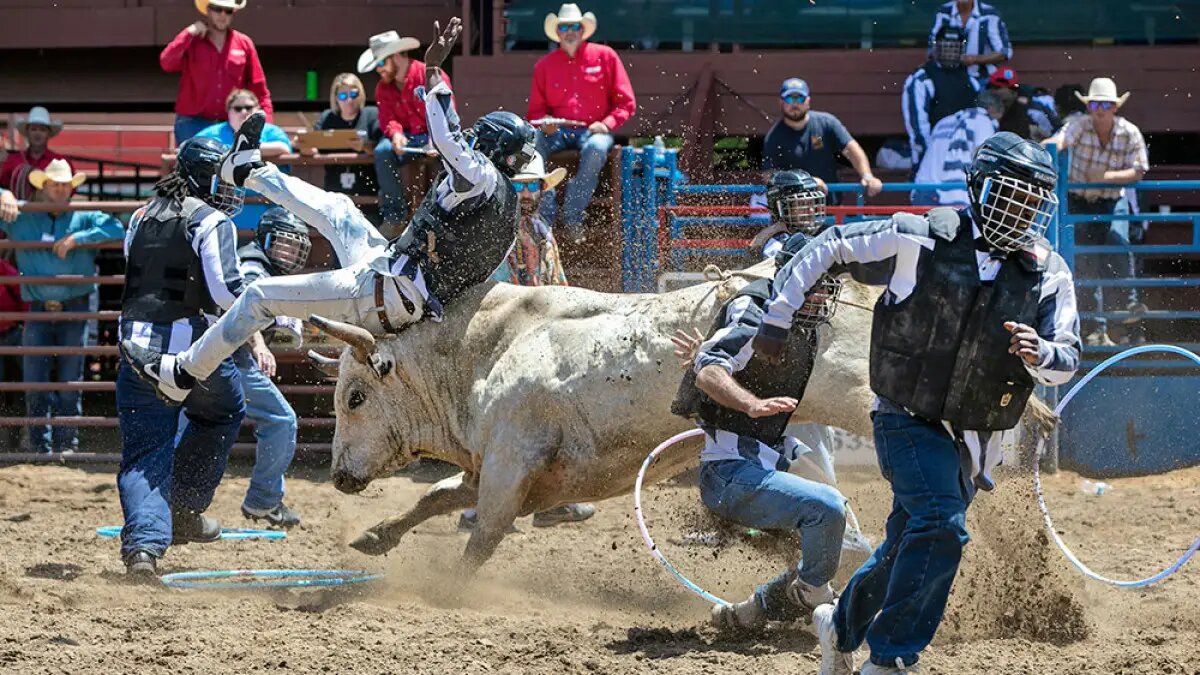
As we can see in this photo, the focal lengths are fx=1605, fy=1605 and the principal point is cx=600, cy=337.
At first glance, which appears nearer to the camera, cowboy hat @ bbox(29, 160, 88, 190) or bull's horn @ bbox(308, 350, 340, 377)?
bull's horn @ bbox(308, 350, 340, 377)

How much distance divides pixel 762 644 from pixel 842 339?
5.39ft

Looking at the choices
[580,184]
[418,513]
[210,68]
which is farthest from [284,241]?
[210,68]

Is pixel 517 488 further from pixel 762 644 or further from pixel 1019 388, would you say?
pixel 1019 388

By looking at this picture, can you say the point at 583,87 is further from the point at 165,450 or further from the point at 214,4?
the point at 165,450

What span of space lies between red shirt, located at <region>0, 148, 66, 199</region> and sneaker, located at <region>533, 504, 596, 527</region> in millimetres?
5378

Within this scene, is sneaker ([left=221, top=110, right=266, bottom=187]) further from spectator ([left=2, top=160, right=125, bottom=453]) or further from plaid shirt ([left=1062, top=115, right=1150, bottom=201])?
plaid shirt ([left=1062, top=115, right=1150, bottom=201])

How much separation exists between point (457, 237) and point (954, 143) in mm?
4875

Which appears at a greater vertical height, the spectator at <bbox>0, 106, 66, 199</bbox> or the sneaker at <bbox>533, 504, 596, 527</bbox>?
the spectator at <bbox>0, 106, 66, 199</bbox>

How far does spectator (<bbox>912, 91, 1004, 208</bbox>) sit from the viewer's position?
35.5 ft

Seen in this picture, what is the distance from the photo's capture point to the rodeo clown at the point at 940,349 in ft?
16.2

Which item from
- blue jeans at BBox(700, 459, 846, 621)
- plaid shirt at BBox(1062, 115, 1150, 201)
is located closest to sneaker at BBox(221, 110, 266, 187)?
blue jeans at BBox(700, 459, 846, 621)

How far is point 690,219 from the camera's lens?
34.0 feet

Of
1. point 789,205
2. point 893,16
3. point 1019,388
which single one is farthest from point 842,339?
point 893,16

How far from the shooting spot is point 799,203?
7008 millimetres
